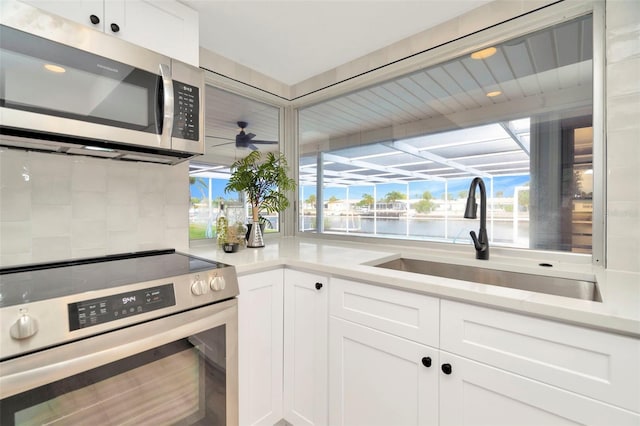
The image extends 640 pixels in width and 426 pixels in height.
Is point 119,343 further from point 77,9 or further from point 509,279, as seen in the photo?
point 509,279

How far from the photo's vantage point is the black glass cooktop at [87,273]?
873 millimetres

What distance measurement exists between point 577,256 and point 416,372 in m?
0.97

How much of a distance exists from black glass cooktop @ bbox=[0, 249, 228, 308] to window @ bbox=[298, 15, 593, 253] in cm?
130

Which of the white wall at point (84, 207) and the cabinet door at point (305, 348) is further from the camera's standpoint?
the cabinet door at point (305, 348)

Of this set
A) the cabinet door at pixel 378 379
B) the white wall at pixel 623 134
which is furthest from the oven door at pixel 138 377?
the white wall at pixel 623 134

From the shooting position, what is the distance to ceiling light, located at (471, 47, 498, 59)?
158cm

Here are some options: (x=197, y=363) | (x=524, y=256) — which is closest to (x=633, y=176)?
(x=524, y=256)

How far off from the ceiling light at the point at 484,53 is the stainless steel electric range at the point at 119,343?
5.71 feet

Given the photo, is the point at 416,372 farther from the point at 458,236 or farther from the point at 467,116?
the point at 467,116

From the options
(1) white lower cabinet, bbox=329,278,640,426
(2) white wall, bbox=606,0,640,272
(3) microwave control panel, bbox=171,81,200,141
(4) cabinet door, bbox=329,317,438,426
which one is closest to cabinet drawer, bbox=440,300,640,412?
(1) white lower cabinet, bbox=329,278,640,426

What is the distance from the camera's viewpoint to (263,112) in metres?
2.44

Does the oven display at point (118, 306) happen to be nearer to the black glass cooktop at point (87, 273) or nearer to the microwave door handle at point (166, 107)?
the black glass cooktop at point (87, 273)

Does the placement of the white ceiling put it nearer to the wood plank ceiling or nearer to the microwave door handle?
the wood plank ceiling

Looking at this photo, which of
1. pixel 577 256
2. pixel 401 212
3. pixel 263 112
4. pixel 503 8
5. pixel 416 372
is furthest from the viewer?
pixel 263 112
